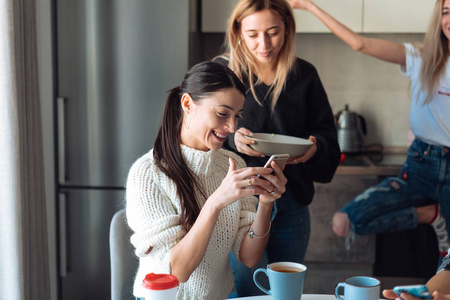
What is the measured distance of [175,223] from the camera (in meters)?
1.34

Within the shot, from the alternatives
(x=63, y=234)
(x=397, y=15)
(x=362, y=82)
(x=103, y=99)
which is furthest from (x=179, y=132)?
(x=362, y=82)

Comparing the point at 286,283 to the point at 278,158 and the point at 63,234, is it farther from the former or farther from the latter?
the point at 63,234

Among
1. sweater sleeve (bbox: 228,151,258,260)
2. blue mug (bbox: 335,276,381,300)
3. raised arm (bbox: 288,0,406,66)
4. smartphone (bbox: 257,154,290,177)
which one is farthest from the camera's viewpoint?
raised arm (bbox: 288,0,406,66)

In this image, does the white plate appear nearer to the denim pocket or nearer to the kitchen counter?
the denim pocket

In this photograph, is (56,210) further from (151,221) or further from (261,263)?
(151,221)

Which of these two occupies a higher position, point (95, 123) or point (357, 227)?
point (95, 123)

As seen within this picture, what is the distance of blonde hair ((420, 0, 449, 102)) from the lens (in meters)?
2.28

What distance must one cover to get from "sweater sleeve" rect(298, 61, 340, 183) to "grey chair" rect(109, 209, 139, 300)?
2.18 feet

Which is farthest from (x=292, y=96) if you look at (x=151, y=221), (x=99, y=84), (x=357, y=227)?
(x=99, y=84)

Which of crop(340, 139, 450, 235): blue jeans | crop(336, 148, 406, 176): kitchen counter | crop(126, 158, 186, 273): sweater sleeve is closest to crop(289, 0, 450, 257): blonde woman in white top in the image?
crop(340, 139, 450, 235): blue jeans

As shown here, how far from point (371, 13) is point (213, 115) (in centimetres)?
175

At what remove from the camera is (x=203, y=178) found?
1.47 meters

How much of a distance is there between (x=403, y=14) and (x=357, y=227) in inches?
46.5

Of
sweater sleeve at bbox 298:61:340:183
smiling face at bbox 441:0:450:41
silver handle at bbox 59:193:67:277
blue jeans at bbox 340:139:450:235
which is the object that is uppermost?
smiling face at bbox 441:0:450:41
